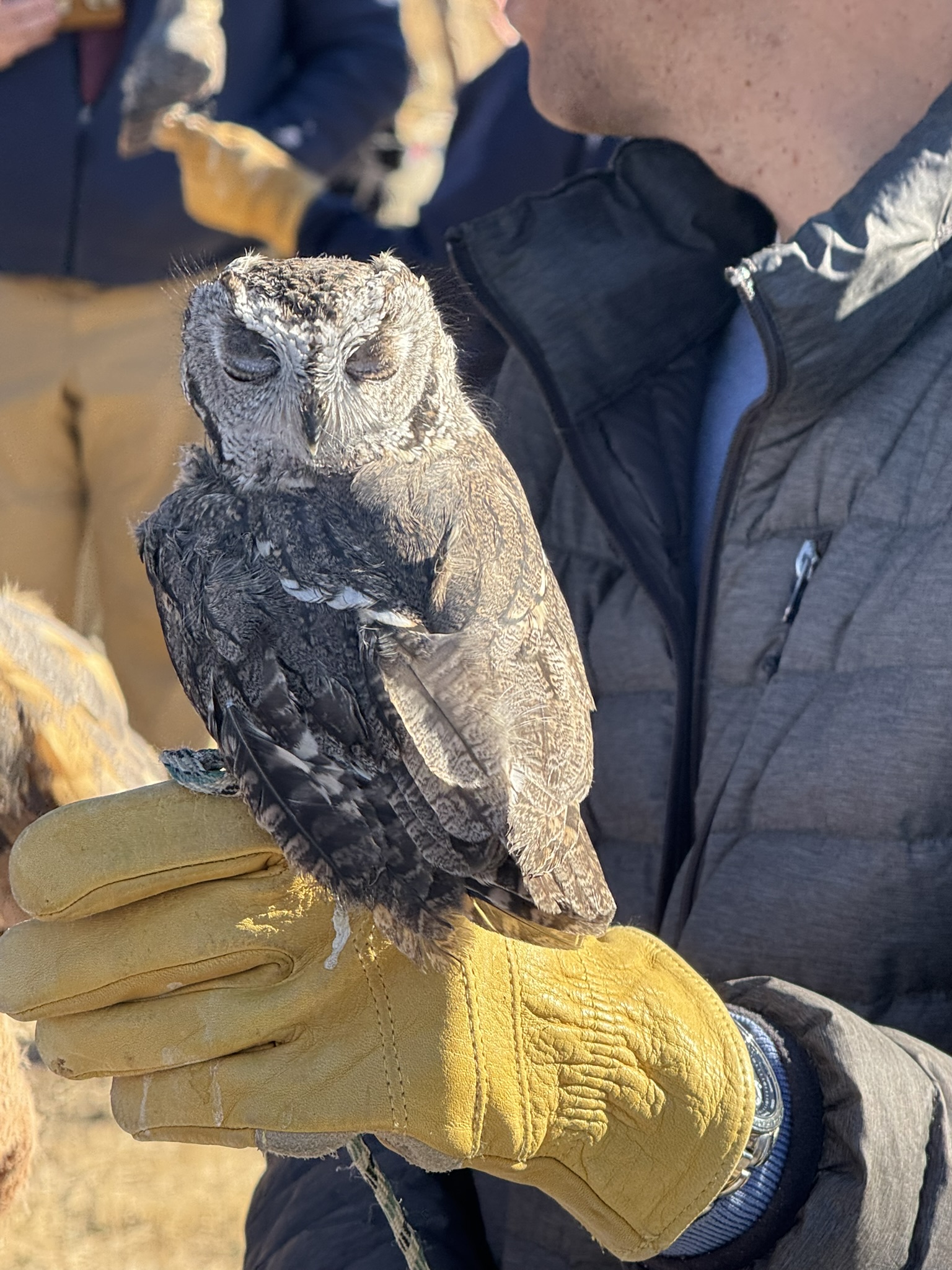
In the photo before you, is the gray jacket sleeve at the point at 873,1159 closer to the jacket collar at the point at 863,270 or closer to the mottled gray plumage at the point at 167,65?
the jacket collar at the point at 863,270

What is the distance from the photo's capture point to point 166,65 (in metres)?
3.55

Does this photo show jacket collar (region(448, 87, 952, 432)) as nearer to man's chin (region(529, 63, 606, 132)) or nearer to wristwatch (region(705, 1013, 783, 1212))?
man's chin (region(529, 63, 606, 132))

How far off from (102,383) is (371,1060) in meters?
2.79

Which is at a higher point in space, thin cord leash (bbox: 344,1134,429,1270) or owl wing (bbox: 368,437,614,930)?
owl wing (bbox: 368,437,614,930)

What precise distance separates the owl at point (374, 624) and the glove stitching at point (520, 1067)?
86 mm

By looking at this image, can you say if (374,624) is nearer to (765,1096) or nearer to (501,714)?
(501,714)

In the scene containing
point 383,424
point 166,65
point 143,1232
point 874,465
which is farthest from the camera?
point 166,65

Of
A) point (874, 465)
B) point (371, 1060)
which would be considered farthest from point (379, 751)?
point (874, 465)

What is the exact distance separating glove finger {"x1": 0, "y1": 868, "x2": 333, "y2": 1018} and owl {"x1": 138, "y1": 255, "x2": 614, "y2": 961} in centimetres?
10

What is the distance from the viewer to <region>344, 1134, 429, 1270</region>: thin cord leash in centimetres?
148

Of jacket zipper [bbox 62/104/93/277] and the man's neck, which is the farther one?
jacket zipper [bbox 62/104/93/277]

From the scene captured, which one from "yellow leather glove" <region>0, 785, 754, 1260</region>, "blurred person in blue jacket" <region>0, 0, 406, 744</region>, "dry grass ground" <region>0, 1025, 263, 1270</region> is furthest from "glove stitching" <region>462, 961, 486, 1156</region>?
"blurred person in blue jacket" <region>0, 0, 406, 744</region>

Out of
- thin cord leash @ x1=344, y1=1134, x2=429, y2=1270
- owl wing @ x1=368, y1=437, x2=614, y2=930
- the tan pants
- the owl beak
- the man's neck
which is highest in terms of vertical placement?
the man's neck

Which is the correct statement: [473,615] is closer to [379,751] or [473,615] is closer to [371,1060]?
[379,751]
